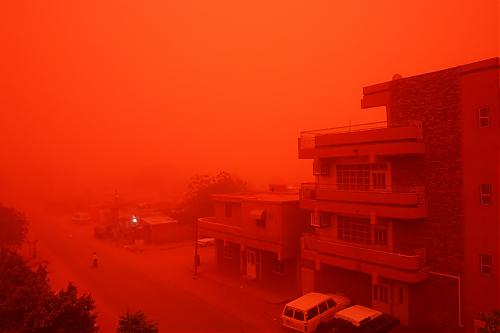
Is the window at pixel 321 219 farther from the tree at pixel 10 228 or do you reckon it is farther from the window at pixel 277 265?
the tree at pixel 10 228

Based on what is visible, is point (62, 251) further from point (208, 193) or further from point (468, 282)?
A: point (468, 282)

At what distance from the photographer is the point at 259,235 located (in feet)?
82.0

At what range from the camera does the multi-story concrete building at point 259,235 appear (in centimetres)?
2395

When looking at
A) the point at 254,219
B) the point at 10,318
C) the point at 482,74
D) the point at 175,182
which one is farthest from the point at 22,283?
the point at 175,182

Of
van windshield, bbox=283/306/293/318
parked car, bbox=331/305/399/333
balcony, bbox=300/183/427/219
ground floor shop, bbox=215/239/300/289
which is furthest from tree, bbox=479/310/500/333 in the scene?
ground floor shop, bbox=215/239/300/289

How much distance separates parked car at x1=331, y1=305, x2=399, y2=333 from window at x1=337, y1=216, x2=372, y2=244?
396 cm

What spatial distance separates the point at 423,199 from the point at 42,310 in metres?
16.3

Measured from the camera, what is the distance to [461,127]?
54.0 ft

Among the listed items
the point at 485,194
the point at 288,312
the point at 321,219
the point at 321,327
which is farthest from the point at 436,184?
the point at 288,312

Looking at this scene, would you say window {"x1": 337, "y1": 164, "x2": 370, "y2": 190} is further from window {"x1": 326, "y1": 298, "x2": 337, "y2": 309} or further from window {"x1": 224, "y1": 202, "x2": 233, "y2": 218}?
window {"x1": 224, "y1": 202, "x2": 233, "y2": 218}

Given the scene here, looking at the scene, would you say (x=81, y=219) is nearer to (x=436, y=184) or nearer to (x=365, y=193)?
(x=365, y=193)

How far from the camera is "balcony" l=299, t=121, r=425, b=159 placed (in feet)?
57.5

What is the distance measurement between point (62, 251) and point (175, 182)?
10614cm

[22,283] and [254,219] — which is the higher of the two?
[254,219]
